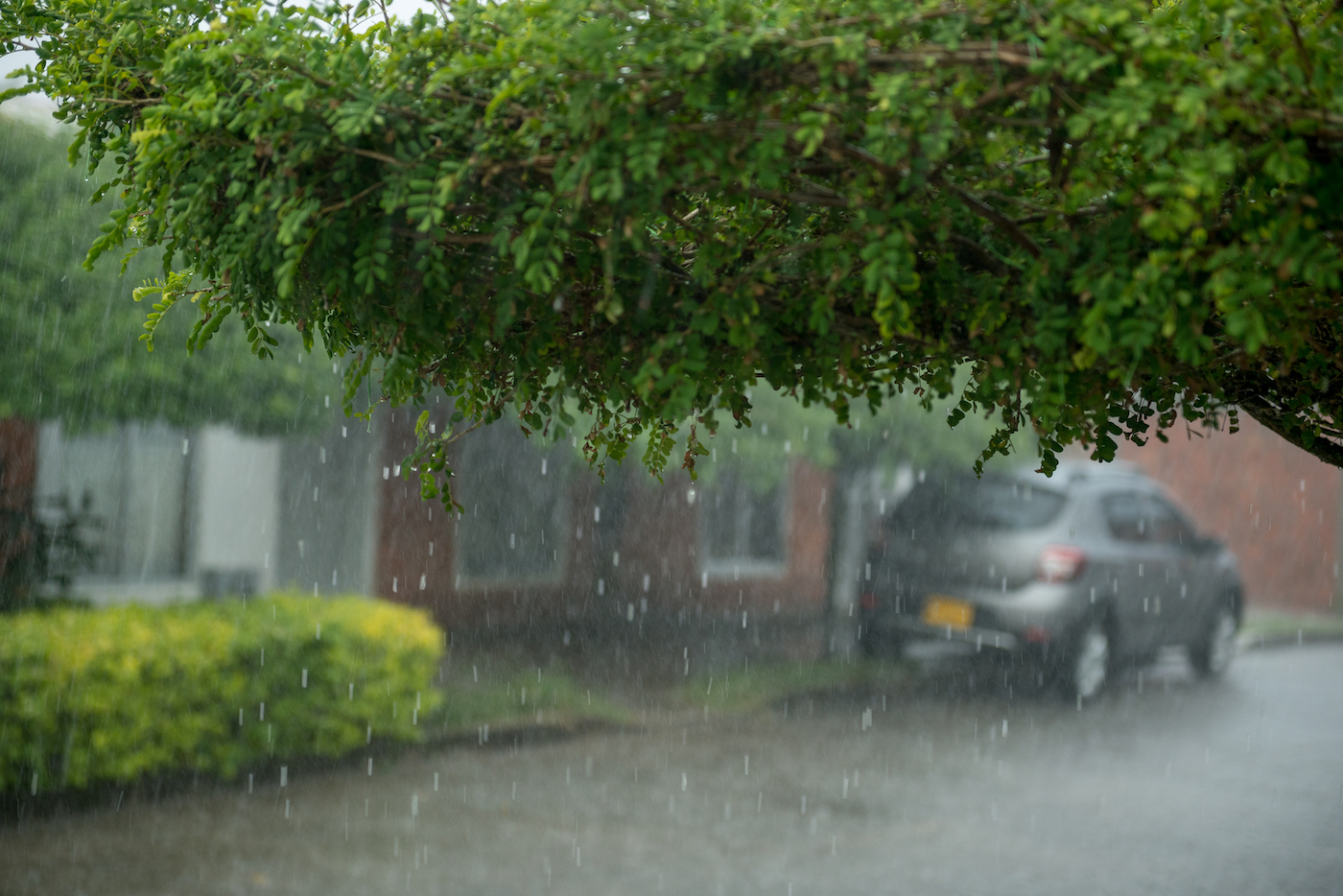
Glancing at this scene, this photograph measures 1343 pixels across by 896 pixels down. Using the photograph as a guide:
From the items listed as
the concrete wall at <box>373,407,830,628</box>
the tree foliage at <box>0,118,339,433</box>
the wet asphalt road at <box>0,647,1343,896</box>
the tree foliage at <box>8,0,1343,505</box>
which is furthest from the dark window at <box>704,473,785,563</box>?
the tree foliage at <box>8,0,1343,505</box>

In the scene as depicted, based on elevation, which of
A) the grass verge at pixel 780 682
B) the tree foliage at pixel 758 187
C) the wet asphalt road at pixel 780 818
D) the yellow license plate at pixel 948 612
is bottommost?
the wet asphalt road at pixel 780 818

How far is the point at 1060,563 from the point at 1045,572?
133 mm

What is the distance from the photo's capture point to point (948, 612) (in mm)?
9211

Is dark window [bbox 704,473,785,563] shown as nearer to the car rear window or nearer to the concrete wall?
the concrete wall

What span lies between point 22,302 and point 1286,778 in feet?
27.9

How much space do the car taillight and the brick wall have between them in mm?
9732

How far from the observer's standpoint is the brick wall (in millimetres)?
17922

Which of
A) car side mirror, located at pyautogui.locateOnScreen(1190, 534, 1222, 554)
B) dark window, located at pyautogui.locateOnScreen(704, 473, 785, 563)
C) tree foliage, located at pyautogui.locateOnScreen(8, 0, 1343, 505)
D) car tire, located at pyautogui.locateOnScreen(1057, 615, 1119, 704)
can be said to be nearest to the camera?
tree foliage, located at pyautogui.locateOnScreen(8, 0, 1343, 505)

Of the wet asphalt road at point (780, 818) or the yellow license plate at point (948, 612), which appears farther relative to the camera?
the yellow license plate at point (948, 612)

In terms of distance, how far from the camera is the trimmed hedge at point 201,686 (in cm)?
579

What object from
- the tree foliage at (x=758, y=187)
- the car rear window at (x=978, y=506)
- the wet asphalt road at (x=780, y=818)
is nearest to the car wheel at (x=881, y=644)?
the wet asphalt road at (x=780, y=818)

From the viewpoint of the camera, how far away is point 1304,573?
17953mm

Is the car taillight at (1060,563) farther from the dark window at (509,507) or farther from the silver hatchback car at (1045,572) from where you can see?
the dark window at (509,507)

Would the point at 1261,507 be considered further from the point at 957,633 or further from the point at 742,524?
the point at 957,633
